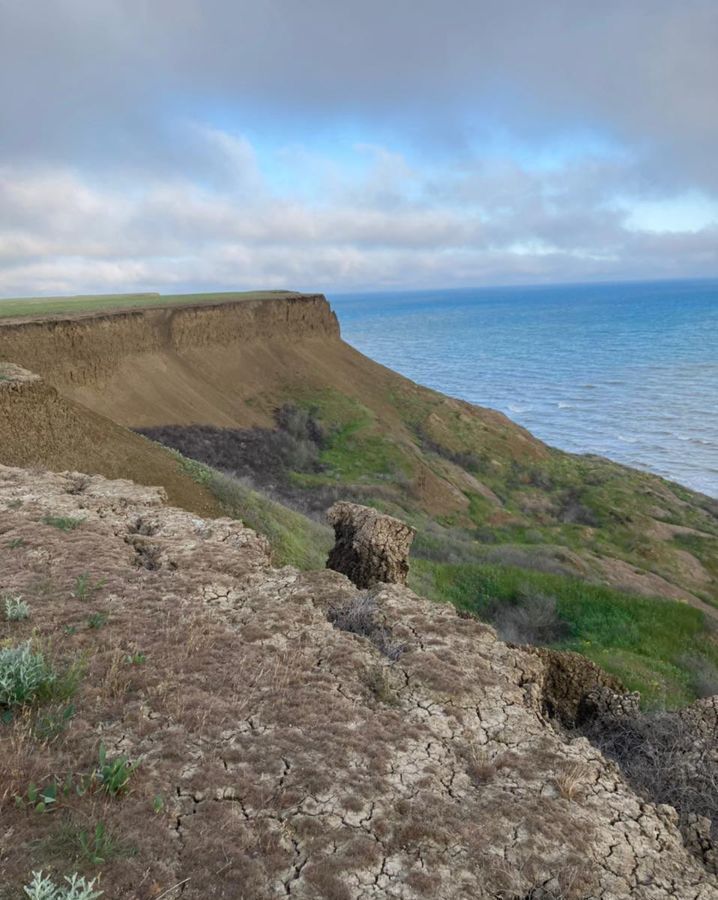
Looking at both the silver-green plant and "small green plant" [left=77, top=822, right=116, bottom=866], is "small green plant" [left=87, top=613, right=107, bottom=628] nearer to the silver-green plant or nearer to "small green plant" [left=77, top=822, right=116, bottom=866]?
the silver-green plant

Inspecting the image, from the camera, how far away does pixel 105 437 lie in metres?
16.9

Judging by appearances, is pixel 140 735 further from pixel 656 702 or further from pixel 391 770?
pixel 656 702

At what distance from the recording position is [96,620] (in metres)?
6.08

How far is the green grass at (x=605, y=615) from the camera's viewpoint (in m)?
14.7

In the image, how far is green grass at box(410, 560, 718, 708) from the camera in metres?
14.7

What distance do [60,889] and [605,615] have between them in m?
17.0

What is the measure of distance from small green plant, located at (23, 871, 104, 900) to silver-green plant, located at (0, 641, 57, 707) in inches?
70.2

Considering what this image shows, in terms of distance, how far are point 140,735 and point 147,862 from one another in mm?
1187

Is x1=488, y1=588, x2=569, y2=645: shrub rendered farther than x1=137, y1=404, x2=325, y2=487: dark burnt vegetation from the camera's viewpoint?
No

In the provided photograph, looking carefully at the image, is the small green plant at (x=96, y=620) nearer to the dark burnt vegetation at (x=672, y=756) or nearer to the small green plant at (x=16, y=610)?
the small green plant at (x=16, y=610)

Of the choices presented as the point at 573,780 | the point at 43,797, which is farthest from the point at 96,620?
the point at 573,780

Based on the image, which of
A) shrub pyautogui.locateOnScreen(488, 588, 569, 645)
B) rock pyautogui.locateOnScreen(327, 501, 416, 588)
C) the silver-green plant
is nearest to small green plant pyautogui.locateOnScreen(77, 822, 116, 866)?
the silver-green plant

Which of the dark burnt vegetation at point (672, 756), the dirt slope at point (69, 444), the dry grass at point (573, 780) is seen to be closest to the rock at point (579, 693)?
the dark burnt vegetation at point (672, 756)

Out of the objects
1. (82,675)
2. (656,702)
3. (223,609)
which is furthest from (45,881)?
(656,702)
